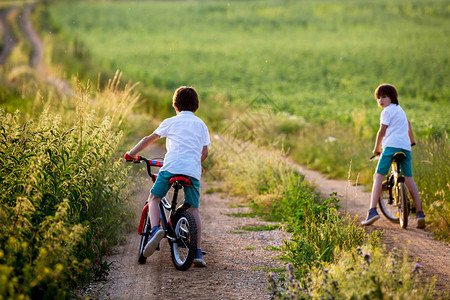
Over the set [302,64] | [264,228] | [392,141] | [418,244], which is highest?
[302,64]

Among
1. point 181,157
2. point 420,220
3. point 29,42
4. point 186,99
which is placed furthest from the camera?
point 29,42

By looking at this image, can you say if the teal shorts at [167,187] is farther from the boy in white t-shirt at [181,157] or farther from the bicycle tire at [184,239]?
the bicycle tire at [184,239]

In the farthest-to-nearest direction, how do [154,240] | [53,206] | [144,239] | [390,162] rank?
1. [390,162]
2. [144,239]
3. [154,240]
4. [53,206]

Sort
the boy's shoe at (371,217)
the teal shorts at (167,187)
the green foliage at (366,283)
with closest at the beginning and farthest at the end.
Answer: the green foliage at (366,283) < the teal shorts at (167,187) < the boy's shoe at (371,217)

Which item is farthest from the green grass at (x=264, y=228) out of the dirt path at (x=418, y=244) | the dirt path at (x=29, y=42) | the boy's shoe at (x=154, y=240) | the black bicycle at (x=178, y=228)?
the dirt path at (x=29, y=42)

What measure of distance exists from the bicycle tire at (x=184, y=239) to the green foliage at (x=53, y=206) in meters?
0.76

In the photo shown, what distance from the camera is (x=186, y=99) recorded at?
17.8ft

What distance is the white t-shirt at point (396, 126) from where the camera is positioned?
22.7ft

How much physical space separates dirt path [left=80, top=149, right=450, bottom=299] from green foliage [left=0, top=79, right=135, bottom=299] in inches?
12.2

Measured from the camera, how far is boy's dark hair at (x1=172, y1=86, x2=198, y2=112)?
5.43 metres

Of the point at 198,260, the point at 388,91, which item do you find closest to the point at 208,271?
the point at 198,260

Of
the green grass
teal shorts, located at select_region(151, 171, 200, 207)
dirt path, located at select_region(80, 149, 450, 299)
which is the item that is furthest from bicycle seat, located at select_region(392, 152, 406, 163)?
teal shorts, located at select_region(151, 171, 200, 207)

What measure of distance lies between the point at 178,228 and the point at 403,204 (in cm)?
342

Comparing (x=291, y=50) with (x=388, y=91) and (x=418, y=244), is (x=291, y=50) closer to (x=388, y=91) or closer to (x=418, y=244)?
(x=388, y=91)
